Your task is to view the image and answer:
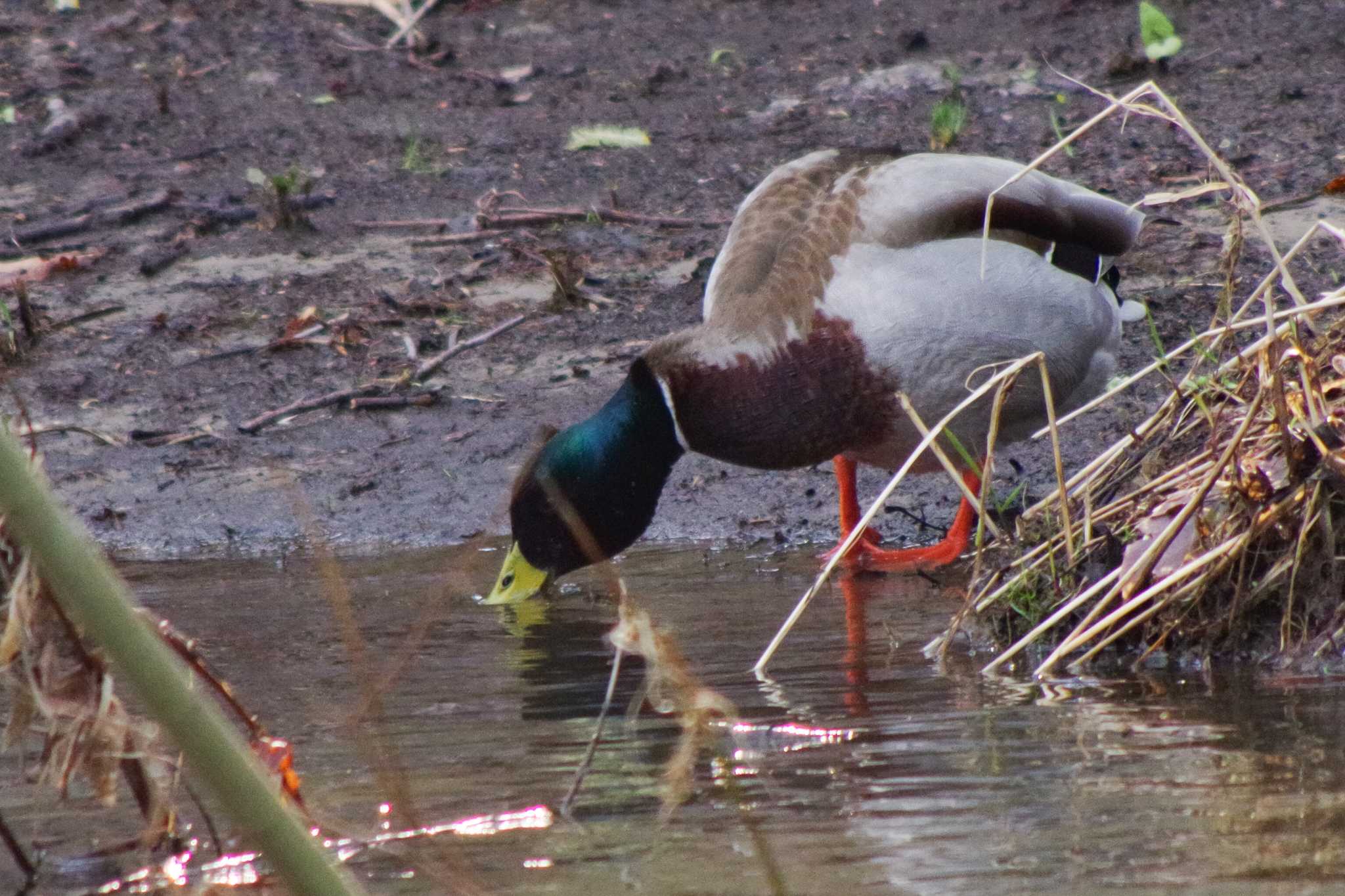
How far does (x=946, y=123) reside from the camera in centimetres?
730

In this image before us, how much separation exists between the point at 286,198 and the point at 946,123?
2684 millimetres

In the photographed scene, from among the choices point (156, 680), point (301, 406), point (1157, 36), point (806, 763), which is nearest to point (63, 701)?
point (156, 680)

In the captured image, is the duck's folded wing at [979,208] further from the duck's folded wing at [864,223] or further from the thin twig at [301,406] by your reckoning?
the thin twig at [301,406]

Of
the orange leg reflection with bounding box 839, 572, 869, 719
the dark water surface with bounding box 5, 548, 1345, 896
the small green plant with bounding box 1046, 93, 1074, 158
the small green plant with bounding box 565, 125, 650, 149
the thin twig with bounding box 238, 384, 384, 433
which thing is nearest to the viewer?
the dark water surface with bounding box 5, 548, 1345, 896

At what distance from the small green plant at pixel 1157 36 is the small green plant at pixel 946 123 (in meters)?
1.05

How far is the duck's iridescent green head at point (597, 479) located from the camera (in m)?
4.51

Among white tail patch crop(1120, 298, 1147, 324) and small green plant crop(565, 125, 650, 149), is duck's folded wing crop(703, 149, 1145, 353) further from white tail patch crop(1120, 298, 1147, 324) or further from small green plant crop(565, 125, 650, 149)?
small green plant crop(565, 125, 650, 149)

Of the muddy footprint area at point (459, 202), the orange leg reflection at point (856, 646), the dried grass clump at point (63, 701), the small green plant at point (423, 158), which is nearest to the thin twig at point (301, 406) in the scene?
the muddy footprint area at point (459, 202)

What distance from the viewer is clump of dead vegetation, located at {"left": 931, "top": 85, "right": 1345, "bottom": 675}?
10.9ft

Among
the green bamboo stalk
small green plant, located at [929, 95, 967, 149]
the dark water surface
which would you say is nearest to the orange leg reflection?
the dark water surface

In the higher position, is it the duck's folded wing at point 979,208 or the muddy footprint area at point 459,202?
the duck's folded wing at point 979,208

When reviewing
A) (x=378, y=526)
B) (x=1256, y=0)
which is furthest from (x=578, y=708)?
(x=1256, y=0)

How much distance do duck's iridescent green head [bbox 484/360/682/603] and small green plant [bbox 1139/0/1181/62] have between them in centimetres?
439

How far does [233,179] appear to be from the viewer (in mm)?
8039
